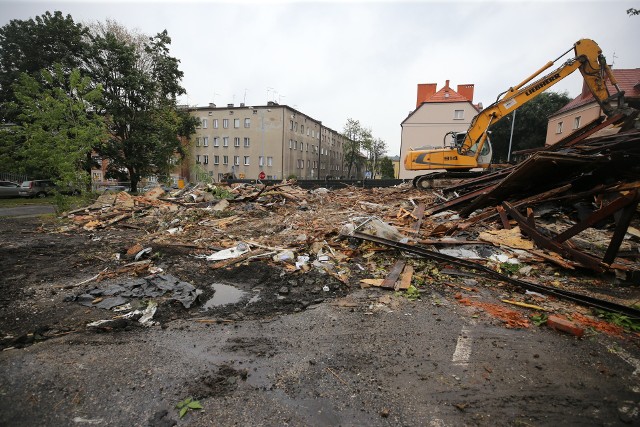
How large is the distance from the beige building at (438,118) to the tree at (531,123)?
7.60 m

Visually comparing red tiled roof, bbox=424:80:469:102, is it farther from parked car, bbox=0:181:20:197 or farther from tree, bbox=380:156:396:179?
parked car, bbox=0:181:20:197

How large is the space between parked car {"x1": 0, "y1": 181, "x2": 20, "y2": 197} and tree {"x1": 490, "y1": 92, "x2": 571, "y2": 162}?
1997 inches

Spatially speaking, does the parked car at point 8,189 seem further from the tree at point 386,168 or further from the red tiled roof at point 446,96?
the tree at point 386,168

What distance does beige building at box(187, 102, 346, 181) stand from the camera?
131 ft

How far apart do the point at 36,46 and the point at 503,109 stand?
2912 cm

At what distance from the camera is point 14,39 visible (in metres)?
19.2

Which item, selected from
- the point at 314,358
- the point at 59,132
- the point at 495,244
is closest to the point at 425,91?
the point at 495,244

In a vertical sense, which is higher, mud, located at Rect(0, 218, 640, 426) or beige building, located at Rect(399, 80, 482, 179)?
beige building, located at Rect(399, 80, 482, 179)

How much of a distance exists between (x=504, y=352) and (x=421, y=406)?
1217 mm

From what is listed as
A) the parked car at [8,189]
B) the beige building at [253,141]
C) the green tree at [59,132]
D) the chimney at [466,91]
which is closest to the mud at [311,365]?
the green tree at [59,132]

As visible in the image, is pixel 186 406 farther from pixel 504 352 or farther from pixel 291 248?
pixel 291 248

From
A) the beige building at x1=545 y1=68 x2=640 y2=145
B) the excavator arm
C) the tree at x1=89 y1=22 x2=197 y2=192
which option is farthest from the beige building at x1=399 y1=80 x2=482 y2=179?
the tree at x1=89 y1=22 x2=197 y2=192

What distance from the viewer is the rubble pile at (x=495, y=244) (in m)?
3.91

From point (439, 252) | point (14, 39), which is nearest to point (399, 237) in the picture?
point (439, 252)
